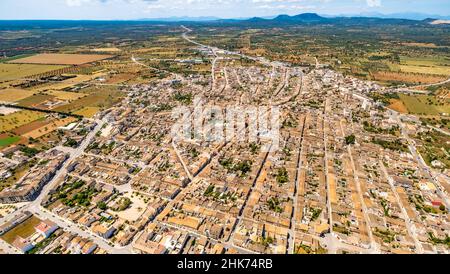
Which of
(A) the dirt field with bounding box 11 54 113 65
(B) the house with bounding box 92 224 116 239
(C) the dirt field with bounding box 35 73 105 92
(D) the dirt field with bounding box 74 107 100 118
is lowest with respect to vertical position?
(B) the house with bounding box 92 224 116 239

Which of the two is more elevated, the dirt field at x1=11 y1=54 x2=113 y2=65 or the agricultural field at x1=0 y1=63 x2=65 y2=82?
the dirt field at x1=11 y1=54 x2=113 y2=65

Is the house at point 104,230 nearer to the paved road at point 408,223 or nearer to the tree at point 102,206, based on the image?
the tree at point 102,206

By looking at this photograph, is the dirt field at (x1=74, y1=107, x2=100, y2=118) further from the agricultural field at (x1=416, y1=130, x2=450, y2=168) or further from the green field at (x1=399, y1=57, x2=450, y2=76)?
the green field at (x1=399, y1=57, x2=450, y2=76)

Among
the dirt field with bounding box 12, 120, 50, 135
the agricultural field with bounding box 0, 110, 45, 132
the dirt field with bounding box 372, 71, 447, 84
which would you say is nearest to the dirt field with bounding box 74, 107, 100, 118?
the dirt field with bounding box 12, 120, 50, 135

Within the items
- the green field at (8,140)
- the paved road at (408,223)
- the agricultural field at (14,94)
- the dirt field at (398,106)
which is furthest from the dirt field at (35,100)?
the dirt field at (398,106)

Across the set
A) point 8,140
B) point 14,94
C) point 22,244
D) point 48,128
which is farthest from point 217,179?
point 14,94
